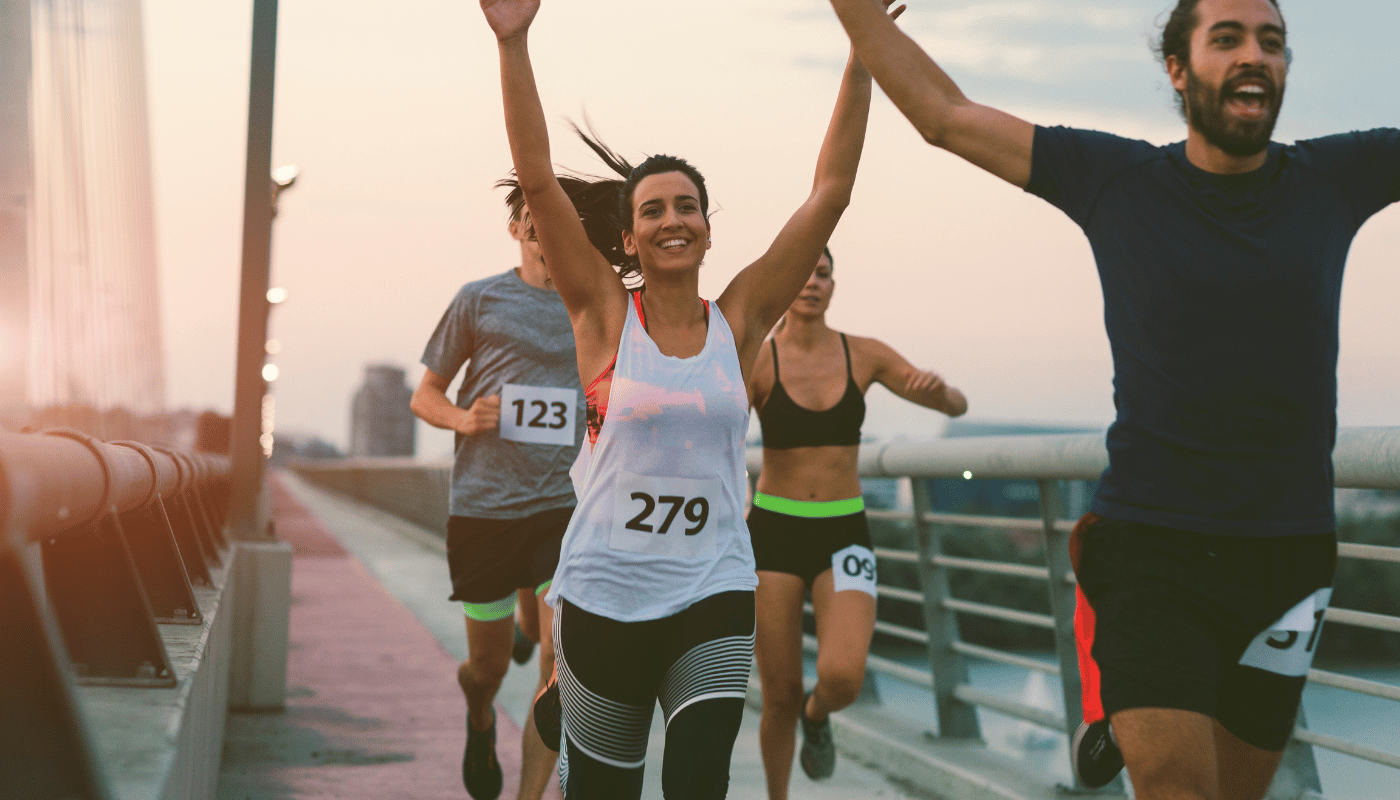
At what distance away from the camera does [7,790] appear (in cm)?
146

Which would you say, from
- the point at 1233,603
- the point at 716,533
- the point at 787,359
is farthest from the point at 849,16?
the point at 787,359

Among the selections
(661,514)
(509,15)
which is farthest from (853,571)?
(509,15)

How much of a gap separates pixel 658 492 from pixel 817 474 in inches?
84.1

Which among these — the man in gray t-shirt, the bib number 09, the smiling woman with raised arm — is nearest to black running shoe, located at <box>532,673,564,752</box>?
the smiling woman with raised arm

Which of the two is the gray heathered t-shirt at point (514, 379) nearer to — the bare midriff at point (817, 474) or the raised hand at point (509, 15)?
the bare midriff at point (817, 474)

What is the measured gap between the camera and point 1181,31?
104 inches

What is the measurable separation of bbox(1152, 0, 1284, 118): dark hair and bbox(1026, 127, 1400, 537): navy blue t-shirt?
0.19 m

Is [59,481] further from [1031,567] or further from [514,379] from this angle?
[1031,567]

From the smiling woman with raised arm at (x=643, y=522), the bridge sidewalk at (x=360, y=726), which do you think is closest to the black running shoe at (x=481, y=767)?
the bridge sidewalk at (x=360, y=726)

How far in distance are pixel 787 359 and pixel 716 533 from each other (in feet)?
7.40

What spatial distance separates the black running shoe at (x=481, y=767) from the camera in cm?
499

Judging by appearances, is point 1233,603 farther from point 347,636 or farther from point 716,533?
point 347,636

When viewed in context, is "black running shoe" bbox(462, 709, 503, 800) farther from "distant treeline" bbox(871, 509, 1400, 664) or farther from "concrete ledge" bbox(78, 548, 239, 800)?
"distant treeline" bbox(871, 509, 1400, 664)

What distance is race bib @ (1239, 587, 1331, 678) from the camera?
2475mm
